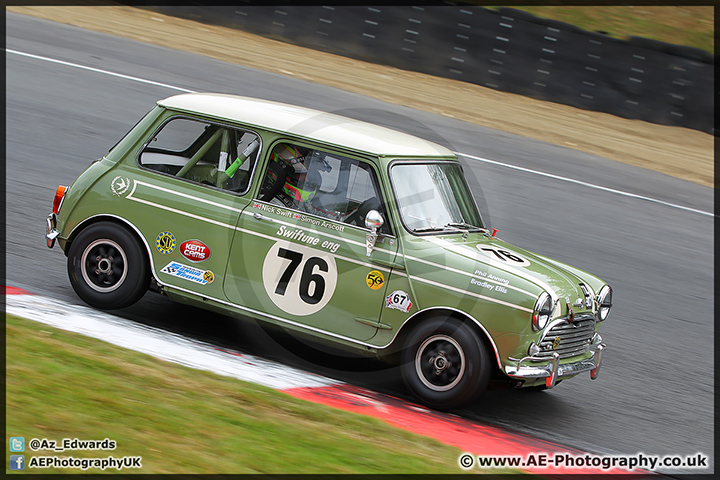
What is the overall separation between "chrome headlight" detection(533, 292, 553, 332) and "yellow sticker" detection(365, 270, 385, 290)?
3.61ft

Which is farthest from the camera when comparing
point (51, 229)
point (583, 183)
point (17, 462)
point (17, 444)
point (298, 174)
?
point (583, 183)

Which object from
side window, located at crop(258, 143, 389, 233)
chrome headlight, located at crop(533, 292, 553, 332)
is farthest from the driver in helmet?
chrome headlight, located at crop(533, 292, 553, 332)

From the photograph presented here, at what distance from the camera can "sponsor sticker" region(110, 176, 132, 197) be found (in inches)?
248

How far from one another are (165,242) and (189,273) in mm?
319

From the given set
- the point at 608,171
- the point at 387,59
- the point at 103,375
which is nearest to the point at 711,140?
the point at 608,171

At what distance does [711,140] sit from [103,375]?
13895mm

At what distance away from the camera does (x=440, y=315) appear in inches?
219

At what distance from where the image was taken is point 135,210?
20.4ft

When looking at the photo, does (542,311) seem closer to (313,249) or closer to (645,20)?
(313,249)

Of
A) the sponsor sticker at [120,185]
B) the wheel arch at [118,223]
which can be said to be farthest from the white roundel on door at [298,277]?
the sponsor sticker at [120,185]

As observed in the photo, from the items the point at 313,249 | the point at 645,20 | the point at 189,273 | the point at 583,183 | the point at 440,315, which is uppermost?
the point at 645,20

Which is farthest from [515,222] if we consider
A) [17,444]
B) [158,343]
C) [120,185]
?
[17,444]

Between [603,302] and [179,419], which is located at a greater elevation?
[603,302]
